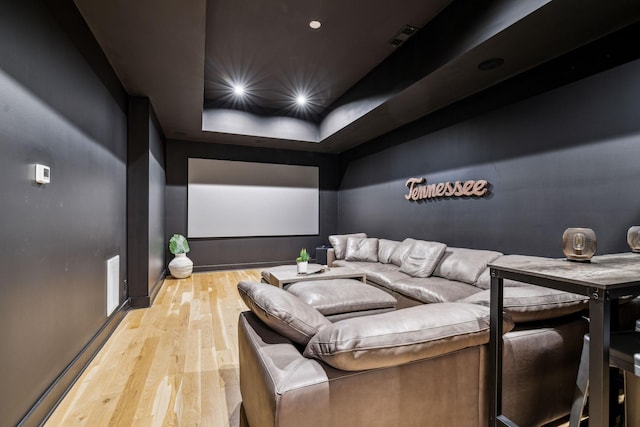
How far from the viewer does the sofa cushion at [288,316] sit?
129 cm

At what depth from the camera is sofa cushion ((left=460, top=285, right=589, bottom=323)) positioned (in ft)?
4.65

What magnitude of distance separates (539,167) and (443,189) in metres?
1.21

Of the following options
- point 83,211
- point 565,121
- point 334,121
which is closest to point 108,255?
point 83,211

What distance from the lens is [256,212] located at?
257 inches

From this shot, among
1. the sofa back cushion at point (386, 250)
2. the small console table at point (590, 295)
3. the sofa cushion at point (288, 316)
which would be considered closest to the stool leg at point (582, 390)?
the small console table at point (590, 295)

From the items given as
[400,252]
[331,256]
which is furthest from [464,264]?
[331,256]

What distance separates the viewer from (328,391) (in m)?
1.03

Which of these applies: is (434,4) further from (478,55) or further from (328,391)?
(328,391)

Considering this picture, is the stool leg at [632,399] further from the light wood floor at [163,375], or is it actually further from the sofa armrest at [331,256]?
the sofa armrest at [331,256]

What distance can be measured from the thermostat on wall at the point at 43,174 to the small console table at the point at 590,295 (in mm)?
2481

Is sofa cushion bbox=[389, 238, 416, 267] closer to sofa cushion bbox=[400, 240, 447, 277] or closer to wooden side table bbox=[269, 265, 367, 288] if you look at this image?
sofa cushion bbox=[400, 240, 447, 277]

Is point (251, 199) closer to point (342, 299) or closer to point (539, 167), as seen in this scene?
point (342, 299)

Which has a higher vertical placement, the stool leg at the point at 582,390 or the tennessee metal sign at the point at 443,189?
the tennessee metal sign at the point at 443,189

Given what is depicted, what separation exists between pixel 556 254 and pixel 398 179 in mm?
2574
